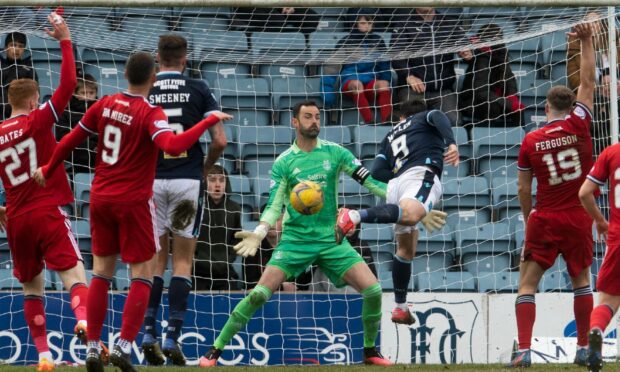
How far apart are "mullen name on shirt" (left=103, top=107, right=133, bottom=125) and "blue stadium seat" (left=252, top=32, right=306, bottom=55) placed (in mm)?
4454

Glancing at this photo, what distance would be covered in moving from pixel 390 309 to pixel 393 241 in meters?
1.16

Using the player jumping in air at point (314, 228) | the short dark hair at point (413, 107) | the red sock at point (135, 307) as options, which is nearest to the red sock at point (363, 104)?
the short dark hair at point (413, 107)

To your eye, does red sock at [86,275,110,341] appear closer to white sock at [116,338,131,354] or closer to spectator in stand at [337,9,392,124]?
white sock at [116,338,131,354]

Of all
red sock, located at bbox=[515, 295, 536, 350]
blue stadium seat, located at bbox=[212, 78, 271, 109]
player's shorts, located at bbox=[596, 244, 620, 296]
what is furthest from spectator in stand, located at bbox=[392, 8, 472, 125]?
player's shorts, located at bbox=[596, 244, 620, 296]

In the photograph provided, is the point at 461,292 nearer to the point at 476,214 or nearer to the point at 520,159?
the point at 476,214

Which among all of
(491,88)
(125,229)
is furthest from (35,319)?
(491,88)

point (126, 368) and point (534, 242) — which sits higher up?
point (534, 242)

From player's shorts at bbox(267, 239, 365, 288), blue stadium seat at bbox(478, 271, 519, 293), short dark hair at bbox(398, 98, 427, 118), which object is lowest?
blue stadium seat at bbox(478, 271, 519, 293)

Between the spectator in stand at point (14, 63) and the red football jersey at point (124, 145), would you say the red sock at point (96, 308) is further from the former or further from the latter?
the spectator in stand at point (14, 63)

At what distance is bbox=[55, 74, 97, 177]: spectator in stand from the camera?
444 inches

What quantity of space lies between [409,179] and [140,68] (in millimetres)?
2933

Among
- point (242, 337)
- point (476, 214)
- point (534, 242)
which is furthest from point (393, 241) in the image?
point (534, 242)

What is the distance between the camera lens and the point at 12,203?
873cm

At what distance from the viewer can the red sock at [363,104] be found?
1274cm
